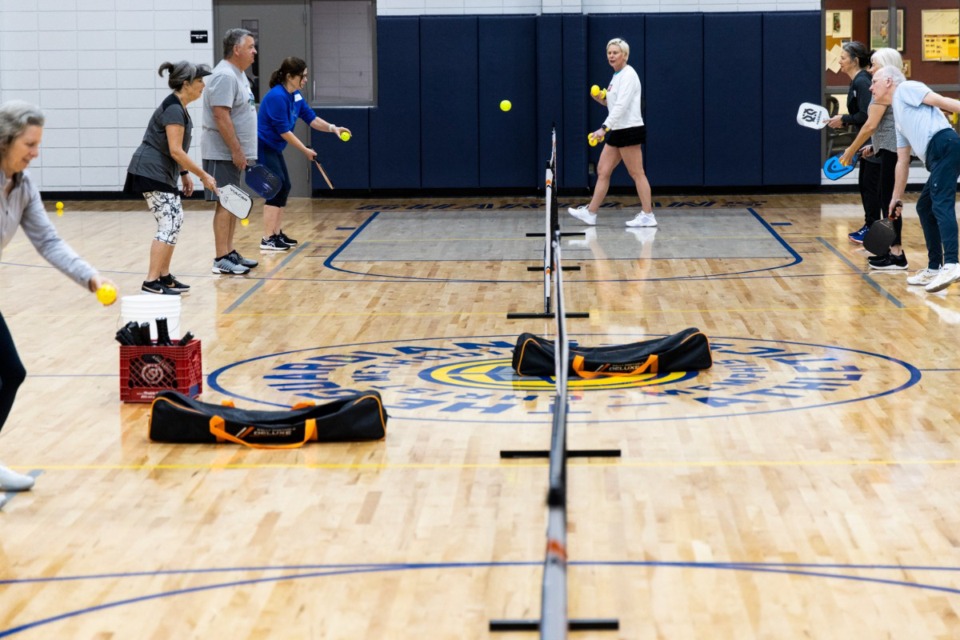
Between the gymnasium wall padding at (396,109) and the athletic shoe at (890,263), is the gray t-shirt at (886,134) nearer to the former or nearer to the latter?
the athletic shoe at (890,263)

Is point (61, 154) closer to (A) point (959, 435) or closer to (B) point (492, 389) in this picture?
(B) point (492, 389)

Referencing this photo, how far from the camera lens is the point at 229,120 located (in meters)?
11.9

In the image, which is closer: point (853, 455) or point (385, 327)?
point (853, 455)

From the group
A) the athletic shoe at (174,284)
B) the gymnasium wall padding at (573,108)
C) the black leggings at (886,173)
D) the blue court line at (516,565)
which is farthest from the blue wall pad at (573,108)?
the blue court line at (516,565)

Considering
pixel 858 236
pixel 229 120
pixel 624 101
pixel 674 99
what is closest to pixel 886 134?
pixel 858 236

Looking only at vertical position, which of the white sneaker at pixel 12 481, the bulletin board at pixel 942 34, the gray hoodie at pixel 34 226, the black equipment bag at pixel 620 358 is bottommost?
the white sneaker at pixel 12 481

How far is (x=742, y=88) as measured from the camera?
1948cm

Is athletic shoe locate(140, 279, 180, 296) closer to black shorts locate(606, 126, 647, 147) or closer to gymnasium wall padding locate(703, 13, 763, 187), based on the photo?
black shorts locate(606, 126, 647, 147)

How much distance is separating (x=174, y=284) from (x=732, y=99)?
33.8 ft

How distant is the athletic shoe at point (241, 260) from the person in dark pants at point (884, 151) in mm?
5303

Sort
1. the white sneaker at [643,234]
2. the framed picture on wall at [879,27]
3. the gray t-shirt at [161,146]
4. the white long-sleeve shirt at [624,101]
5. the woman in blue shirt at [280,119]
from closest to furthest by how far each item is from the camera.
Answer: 1. the gray t-shirt at [161,146]
2. the woman in blue shirt at [280,119]
3. the white sneaker at [643,234]
4. the white long-sleeve shirt at [624,101]
5. the framed picture on wall at [879,27]

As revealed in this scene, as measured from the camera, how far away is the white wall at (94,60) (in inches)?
768

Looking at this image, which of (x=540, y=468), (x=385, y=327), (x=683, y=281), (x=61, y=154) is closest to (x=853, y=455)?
(x=540, y=468)

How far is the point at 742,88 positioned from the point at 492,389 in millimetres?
12638
